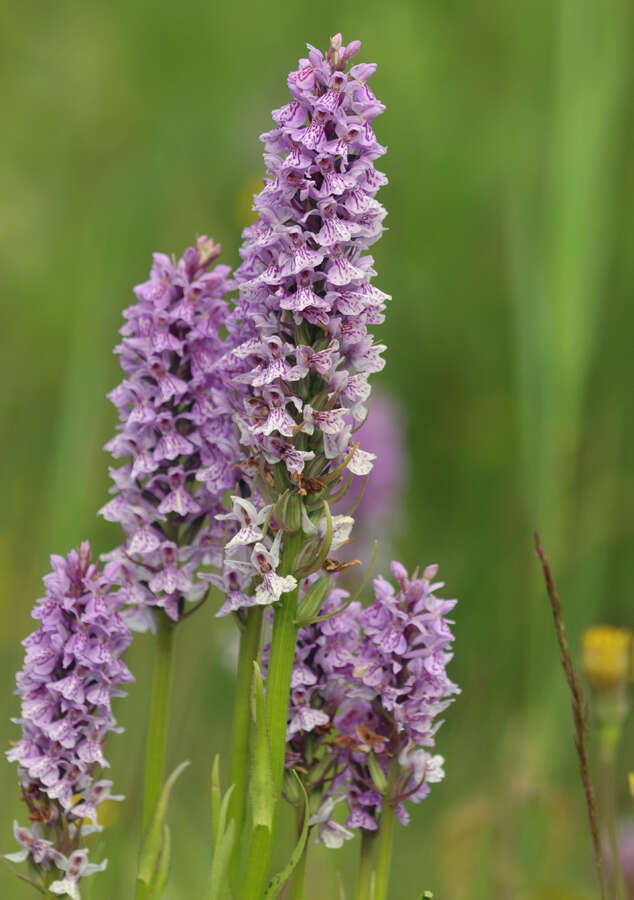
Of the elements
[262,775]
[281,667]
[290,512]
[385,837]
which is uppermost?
[290,512]

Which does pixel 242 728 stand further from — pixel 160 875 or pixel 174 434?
pixel 174 434

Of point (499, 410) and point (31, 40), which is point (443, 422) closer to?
point (499, 410)

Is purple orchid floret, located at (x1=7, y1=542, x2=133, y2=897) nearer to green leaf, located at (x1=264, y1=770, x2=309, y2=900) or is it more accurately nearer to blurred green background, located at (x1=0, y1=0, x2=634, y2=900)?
green leaf, located at (x1=264, y1=770, x2=309, y2=900)

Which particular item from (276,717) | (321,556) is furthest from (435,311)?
(276,717)

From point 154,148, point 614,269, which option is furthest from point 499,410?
point 154,148

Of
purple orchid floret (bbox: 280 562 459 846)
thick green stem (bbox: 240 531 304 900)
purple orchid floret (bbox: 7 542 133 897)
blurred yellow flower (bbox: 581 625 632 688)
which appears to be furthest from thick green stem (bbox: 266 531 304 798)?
blurred yellow flower (bbox: 581 625 632 688)
